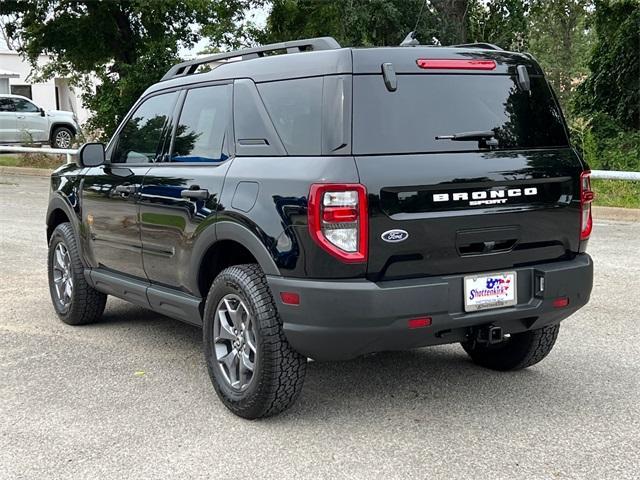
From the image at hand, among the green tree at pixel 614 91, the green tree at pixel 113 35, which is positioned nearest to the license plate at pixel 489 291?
→ the green tree at pixel 614 91

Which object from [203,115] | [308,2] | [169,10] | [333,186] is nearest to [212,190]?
[203,115]

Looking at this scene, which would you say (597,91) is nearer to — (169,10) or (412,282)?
(169,10)

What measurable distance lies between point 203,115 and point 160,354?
1736 millimetres

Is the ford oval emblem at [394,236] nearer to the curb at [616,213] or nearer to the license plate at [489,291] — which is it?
the license plate at [489,291]

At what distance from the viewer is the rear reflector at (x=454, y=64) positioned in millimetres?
4062

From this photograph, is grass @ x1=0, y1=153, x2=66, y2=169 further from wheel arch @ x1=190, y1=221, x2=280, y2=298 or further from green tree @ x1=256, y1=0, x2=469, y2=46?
wheel arch @ x1=190, y1=221, x2=280, y2=298

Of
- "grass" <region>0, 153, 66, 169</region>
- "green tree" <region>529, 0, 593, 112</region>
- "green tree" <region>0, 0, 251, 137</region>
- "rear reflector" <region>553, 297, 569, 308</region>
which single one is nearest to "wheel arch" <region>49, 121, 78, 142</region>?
"grass" <region>0, 153, 66, 169</region>

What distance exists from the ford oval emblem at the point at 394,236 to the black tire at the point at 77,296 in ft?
10.1

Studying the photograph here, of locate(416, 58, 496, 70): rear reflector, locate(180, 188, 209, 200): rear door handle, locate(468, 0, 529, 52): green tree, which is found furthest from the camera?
locate(468, 0, 529, 52): green tree

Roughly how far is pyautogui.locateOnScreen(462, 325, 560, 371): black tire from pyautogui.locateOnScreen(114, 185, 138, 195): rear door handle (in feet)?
7.60

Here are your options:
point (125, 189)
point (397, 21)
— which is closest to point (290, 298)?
point (125, 189)

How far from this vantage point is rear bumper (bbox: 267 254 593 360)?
373cm

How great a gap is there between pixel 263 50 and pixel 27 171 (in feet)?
58.4

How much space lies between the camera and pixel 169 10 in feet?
70.6
